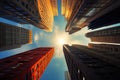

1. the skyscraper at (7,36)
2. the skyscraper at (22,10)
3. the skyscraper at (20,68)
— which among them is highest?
the skyscraper at (22,10)

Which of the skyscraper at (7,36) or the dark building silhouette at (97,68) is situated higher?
the skyscraper at (7,36)

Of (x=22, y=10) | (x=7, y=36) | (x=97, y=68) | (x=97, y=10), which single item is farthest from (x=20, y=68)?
(x=7, y=36)

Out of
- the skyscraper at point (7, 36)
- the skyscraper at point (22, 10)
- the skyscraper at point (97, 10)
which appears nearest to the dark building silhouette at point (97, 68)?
the skyscraper at point (97, 10)

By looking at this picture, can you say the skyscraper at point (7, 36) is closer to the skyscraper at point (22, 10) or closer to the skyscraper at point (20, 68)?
the skyscraper at point (22, 10)

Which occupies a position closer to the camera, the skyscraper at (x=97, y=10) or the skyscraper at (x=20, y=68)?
the skyscraper at (x=20, y=68)

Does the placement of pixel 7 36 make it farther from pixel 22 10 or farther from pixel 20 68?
pixel 20 68

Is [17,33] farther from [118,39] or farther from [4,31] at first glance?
[118,39]

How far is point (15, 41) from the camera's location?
372 ft

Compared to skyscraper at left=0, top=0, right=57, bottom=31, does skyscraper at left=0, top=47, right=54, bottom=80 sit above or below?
below

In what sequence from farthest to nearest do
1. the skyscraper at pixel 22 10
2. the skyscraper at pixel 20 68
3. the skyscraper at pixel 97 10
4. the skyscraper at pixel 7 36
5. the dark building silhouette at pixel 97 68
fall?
the skyscraper at pixel 7 36
the skyscraper at pixel 22 10
the skyscraper at pixel 97 10
the skyscraper at pixel 20 68
the dark building silhouette at pixel 97 68

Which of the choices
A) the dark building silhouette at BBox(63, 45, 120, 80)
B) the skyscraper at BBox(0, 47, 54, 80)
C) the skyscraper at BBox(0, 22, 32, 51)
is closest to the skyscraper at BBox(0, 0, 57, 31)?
the skyscraper at BBox(0, 22, 32, 51)

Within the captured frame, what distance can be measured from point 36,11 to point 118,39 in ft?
221

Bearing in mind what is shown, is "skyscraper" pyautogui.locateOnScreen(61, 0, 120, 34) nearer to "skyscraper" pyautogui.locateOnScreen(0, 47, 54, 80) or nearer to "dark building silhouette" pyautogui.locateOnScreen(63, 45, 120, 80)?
"dark building silhouette" pyautogui.locateOnScreen(63, 45, 120, 80)

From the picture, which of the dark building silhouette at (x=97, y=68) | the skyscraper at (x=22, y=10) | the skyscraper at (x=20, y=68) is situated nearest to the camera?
the dark building silhouette at (x=97, y=68)
